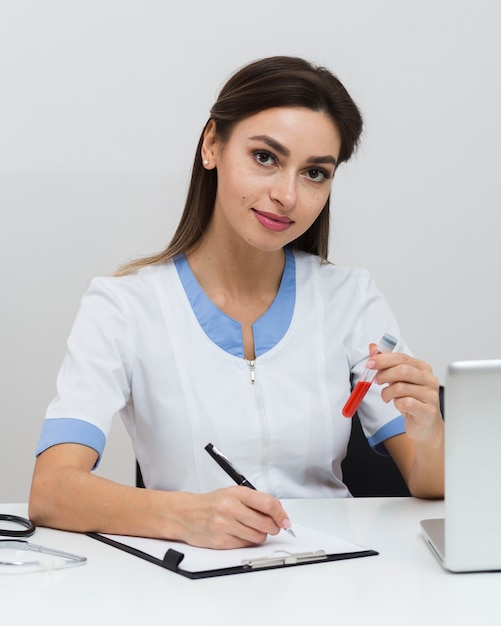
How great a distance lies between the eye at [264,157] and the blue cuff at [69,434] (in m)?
0.54

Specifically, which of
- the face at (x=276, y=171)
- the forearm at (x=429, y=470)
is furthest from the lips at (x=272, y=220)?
the forearm at (x=429, y=470)

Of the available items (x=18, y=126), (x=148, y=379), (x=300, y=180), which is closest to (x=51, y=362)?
(x=18, y=126)

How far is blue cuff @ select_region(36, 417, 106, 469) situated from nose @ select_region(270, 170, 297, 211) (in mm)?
492

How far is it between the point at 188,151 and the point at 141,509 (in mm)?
1371

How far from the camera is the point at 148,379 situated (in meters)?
1.68

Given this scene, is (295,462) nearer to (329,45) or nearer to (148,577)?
(148,577)

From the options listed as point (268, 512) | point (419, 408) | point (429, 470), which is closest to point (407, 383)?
point (419, 408)

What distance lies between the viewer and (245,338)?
1751mm

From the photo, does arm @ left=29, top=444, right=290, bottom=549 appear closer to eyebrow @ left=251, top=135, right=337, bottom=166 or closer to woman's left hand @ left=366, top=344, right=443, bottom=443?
woman's left hand @ left=366, top=344, right=443, bottom=443

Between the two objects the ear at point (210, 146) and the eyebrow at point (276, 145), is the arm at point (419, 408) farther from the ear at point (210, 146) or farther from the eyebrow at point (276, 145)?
the ear at point (210, 146)

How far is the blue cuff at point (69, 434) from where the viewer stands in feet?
4.85

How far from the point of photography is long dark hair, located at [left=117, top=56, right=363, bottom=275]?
5.44 ft

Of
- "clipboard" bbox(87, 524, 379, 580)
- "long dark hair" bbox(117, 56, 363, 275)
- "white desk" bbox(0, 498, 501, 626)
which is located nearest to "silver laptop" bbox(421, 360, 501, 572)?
"white desk" bbox(0, 498, 501, 626)

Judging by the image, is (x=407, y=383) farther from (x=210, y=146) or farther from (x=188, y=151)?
(x=188, y=151)
